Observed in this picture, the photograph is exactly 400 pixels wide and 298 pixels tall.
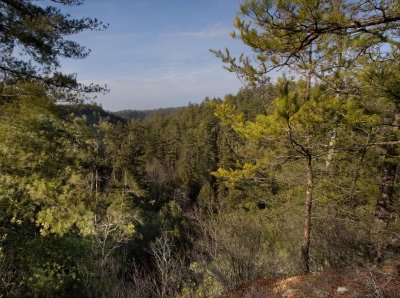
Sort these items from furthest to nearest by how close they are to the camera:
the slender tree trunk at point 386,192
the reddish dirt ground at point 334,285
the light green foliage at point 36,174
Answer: the light green foliage at point 36,174 → the slender tree trunk at point 386,192 → the reddish dirt ground at point 334,285

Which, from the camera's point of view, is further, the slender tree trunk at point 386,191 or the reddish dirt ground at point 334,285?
the slender tree trunk at point 386,191

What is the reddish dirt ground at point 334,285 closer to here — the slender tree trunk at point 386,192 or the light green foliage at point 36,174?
the slender tree trunk at point 386,192

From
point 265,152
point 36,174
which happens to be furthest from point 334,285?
point 36,174

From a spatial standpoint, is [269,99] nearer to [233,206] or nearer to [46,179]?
[46,179]

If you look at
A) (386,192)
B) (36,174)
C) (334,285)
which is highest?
(36,174)

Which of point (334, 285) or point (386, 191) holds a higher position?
point (386, 191)

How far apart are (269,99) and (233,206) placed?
801 inches

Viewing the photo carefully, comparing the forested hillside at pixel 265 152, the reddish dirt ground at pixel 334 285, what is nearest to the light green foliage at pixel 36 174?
the forested hillside at pixel 265 152

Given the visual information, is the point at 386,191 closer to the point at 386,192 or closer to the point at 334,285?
the point at 386,192

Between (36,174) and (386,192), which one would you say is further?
(36,174)

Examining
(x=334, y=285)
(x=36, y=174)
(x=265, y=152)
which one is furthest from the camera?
(x=36, y=174)

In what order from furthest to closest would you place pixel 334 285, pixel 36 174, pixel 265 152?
pixel 36 174 → pixel 265 152 → pixel 334 285

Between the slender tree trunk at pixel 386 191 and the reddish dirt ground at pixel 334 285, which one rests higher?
the slender tree trunk at pixel 386 191

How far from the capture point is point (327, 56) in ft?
19.0
